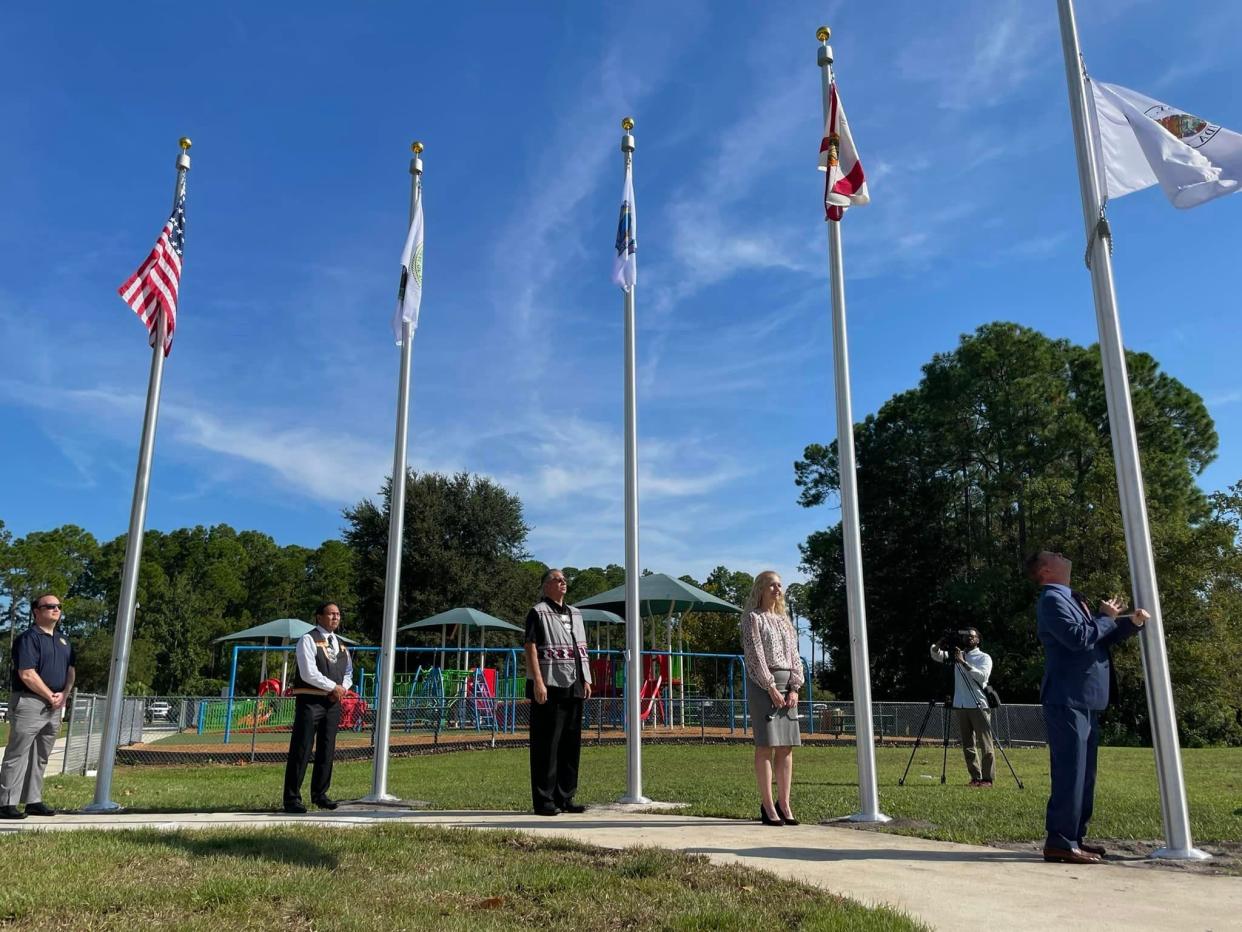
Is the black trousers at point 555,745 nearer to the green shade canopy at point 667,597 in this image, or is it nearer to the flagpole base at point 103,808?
the flagpole base at point 103,808

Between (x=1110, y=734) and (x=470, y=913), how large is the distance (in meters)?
31.8

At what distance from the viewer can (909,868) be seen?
207 inches

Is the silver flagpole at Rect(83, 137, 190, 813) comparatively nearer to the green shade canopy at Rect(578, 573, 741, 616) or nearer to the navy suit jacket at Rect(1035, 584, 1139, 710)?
the navy suit jacket at Rect(1035, 584, 1139, 710)

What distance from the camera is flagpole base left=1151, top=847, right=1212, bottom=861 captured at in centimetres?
552

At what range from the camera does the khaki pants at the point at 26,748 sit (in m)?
7.59

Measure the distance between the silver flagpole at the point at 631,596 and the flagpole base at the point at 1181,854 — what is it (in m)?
3.89

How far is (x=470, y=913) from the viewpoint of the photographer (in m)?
4.11

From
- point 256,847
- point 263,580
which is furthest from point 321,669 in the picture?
point 263,580

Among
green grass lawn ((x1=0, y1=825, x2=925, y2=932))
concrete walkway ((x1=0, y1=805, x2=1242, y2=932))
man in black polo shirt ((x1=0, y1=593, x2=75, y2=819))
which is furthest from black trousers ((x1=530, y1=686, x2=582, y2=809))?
man in black polo shirt ((x1=0, y1=593, x2=75, y2=819))

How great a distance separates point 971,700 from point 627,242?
6575 millimetres

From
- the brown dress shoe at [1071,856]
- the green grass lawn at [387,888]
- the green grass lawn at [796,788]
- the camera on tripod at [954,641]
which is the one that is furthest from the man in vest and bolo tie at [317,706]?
the camera on tripod at [954,641]

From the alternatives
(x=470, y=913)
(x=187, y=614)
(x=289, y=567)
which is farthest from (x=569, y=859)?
(x=289, y=567)

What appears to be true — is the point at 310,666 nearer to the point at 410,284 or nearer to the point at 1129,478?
the point at 410,284

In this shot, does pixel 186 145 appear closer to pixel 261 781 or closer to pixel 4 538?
pixel 261 781
